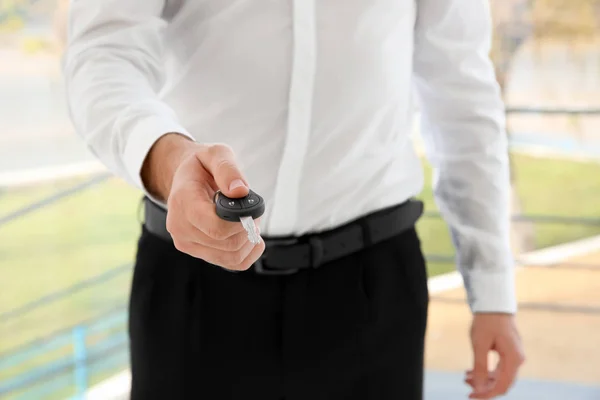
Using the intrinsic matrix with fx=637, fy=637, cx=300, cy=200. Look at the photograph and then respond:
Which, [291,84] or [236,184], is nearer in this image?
[236,184]

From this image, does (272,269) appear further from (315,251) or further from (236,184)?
(236,184)

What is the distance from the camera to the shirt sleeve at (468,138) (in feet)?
2.71

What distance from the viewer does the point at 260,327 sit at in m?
0.72

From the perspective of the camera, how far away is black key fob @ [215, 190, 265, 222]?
389 mm

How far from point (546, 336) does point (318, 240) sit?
2451mm

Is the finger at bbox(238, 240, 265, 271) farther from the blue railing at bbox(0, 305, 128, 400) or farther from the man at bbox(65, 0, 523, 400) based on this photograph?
the blue railing at bbox(0, 305, 128, 400)

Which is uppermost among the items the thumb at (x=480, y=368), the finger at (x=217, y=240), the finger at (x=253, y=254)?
the finger at (x=217, y=240)

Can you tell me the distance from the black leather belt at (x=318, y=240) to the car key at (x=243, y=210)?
0.99 ft

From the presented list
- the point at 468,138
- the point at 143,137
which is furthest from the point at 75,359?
the point at 143,137

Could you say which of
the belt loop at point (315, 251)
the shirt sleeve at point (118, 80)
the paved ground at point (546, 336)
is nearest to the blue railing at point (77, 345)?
the paved ground at point (546, 336)

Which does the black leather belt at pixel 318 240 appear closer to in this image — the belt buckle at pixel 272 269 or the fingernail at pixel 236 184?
the belt buckle at pixel 272 269

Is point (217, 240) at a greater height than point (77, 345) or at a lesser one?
greater

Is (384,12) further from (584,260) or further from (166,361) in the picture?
(584,260)

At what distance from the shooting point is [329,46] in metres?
0.70
